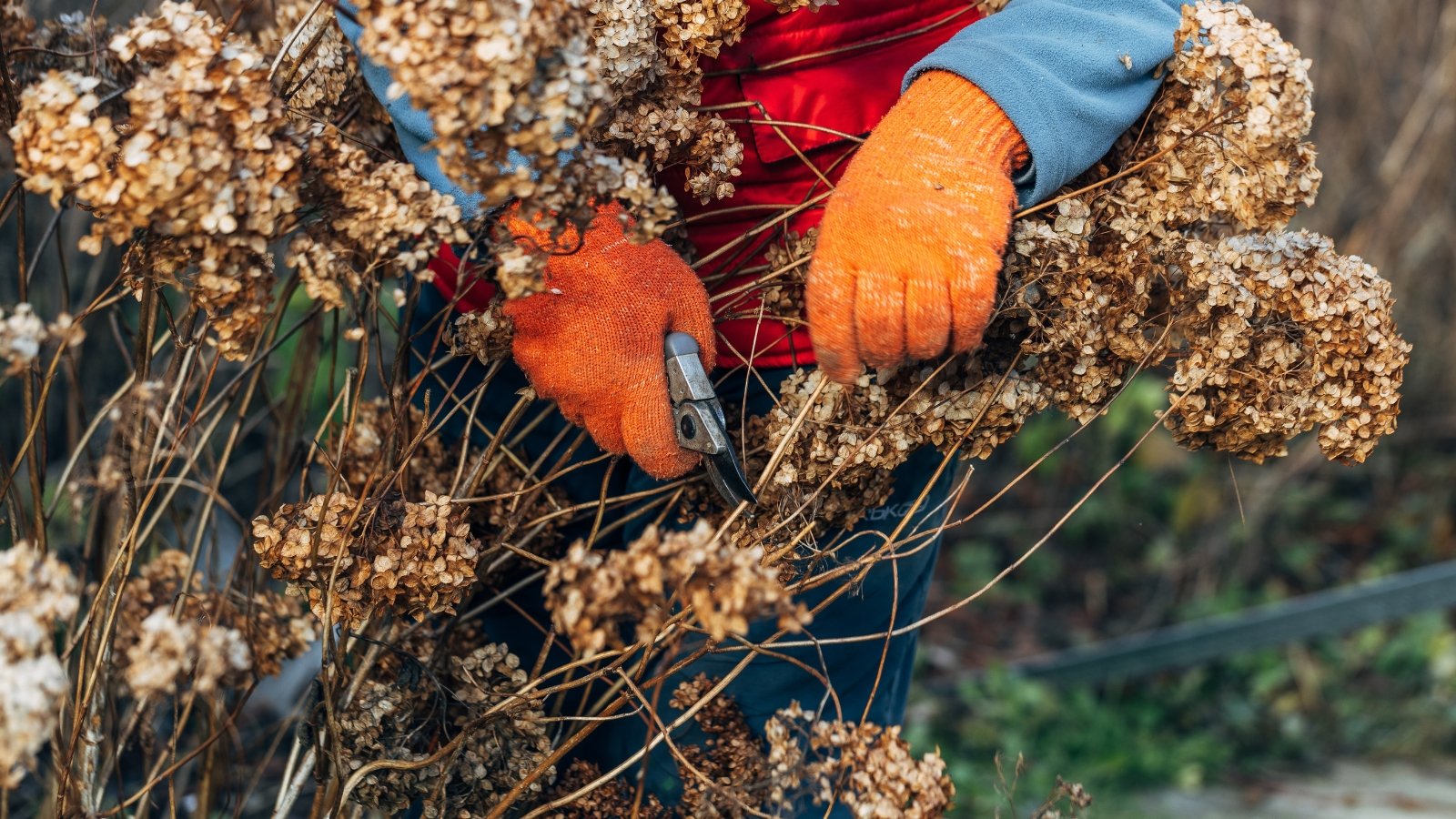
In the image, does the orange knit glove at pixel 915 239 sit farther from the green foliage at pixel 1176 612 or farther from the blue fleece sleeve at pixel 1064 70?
the green foliage at pixel 1176 612

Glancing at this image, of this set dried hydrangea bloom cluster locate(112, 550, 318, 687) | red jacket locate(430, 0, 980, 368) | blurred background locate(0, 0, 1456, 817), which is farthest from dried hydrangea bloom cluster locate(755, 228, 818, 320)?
blurred background locate(0, 0, 1456, 817)

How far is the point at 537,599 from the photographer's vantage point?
6.27 ft

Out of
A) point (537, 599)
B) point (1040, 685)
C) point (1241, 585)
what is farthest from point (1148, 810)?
point (537, 599)

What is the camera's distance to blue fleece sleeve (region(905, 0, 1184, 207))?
4.77ft

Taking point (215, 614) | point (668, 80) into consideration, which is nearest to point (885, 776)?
point (668, 80)

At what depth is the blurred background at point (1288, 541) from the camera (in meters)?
3.87

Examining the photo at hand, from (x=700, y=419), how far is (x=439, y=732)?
0.56 meters

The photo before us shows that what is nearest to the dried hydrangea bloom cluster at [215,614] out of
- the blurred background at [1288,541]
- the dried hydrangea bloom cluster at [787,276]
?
the dried hydrangea bloom cluster at [787,276]

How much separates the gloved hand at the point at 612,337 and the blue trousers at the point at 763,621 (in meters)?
0.24

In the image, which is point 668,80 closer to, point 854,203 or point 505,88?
point 854,203

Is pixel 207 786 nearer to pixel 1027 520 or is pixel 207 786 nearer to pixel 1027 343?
pixel 1027 343

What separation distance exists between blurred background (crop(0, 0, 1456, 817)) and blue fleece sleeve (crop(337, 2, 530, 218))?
8.33ft

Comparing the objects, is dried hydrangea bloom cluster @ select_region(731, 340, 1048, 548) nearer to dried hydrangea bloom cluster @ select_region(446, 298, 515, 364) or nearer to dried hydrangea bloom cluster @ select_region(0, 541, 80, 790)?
dried hydrangea bloom cluster @ select_region(446, 298, 515, 364)

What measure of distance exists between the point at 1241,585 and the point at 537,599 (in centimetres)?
339
